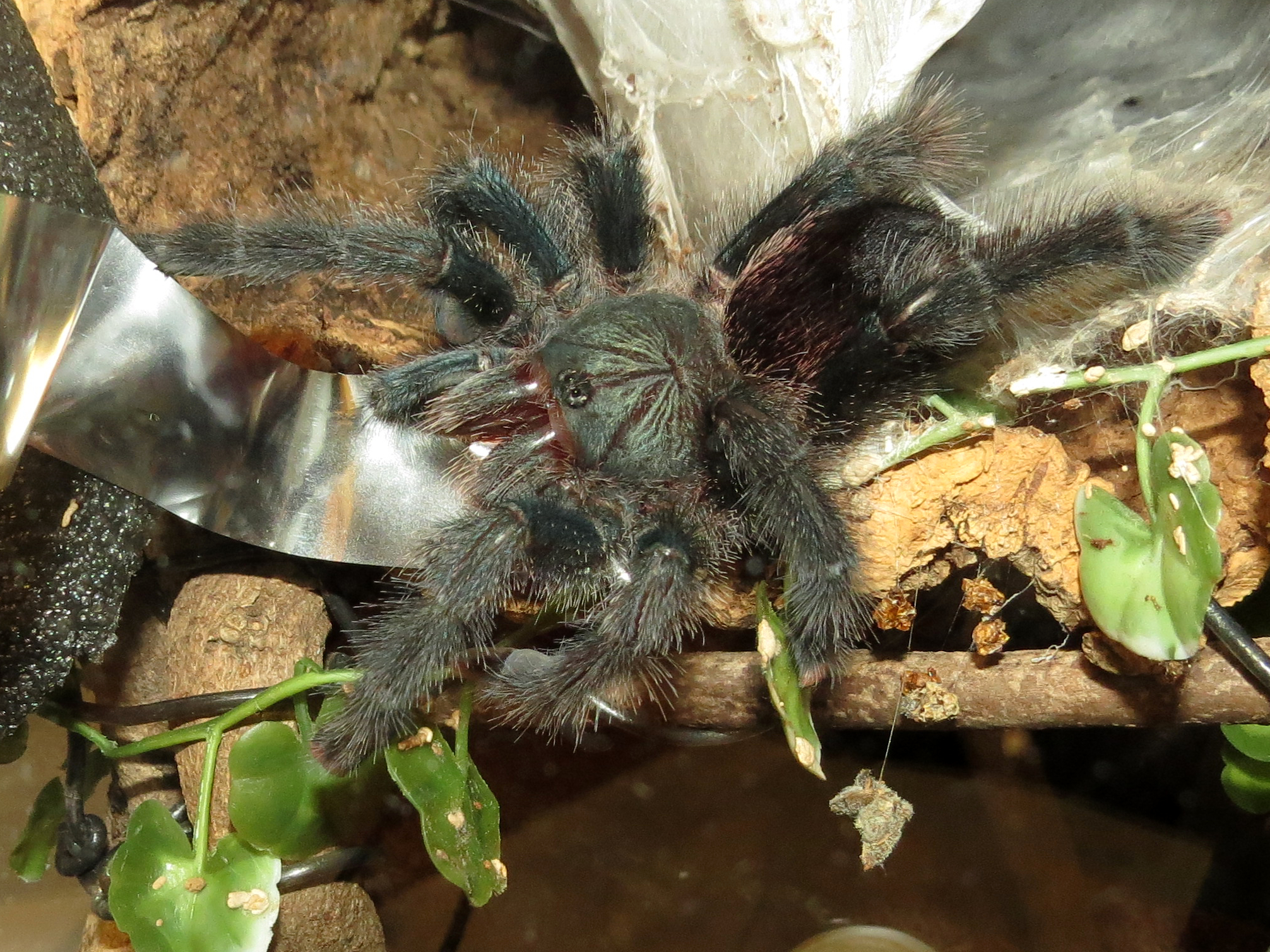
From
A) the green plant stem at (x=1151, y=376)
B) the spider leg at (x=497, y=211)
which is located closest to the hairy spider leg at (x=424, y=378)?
the spider leg at (x=497, y=211)

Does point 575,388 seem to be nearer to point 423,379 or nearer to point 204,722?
point 423,379

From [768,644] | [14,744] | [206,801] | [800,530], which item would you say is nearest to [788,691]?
[768,644]

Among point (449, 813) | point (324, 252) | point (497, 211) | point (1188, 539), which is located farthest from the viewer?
point (497, 211)

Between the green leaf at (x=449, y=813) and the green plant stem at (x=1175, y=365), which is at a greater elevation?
the green plant stem at (x=1175, y=365)

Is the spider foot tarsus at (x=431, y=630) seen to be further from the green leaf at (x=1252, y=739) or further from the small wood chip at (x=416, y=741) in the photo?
the green leaf at (x=1252, y=739)

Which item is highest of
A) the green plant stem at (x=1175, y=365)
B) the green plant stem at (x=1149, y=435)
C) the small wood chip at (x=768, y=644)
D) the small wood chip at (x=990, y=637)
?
the green plant stem at (x=1175, y=365)

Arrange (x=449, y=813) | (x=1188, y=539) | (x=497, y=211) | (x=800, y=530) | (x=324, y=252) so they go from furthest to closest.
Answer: (x=497, y=211), (x=324, y=252), (x=449, y=813), (x=800, y=530), (x=1188, y=539)

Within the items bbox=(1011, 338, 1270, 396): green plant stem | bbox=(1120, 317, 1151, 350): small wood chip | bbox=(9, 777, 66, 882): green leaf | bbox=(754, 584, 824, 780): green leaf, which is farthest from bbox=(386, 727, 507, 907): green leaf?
bbox=(1120, 317, 1151, 350): small wood chip

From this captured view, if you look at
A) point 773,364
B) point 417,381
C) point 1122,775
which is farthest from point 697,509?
point 1122,775

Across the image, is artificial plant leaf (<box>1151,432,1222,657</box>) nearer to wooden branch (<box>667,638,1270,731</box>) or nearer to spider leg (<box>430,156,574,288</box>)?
wooden branch (<box>667,638,1270,731</box>)
